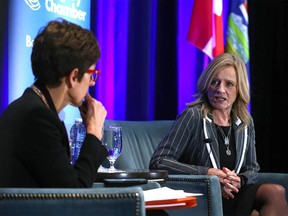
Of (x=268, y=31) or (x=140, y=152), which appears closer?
(x=140, y=152)

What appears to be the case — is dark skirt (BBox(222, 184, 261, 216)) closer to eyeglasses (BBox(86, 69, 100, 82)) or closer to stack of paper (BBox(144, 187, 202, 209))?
stack of paper (BBox(144, 187, 202, 209))

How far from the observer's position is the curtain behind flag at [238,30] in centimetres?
489

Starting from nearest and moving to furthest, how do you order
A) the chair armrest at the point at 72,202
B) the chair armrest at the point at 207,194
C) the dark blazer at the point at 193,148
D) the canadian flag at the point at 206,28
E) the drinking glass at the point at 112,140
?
the chair armrest at the point at 72,202, the drinking glass at the point at 112,140, the chair armrest at the point at 207,194, the dark blazer at the point at 193,148, the canadian flag at the point at 206,28

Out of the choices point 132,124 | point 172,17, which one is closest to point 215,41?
point 172,17

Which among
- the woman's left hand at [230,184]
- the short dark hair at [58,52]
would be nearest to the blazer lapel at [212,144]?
the woman's left hand at [230,184]

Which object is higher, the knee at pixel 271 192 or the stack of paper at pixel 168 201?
the stack of paper at pixel 168 201

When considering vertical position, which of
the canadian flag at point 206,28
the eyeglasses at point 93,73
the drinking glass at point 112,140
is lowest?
the drinking glass at point 112,140

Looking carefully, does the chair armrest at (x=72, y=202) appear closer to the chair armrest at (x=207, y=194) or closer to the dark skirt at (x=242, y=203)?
the chair armrest at (x=207, y=194)

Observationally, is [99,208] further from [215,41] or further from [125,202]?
[215,41]

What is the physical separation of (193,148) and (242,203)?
39 centimetres

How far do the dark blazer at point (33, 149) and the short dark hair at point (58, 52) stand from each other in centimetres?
10

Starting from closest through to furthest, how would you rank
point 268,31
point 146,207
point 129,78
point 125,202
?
point 125,202 < point 146,207 < point 129,78 < point 268,31

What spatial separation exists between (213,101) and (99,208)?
1.85m

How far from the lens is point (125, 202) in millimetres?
1795
